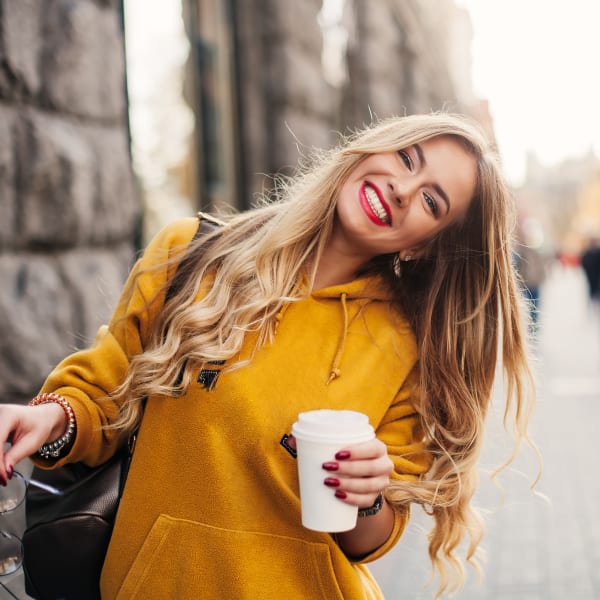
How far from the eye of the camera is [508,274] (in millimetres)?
2244

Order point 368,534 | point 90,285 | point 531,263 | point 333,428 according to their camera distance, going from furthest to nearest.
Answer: point 531,263 < point 90,285 < point 368,534 < point 333,428

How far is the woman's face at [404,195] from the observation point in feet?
6.69

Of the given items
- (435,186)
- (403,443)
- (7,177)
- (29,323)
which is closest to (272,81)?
(7,177)

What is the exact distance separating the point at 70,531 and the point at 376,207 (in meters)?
1.10

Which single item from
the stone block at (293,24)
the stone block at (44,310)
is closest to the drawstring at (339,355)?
the stone block at (44,310)

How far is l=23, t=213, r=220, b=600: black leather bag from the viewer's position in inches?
71.6

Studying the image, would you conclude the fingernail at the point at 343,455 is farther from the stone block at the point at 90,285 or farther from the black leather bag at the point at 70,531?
the stone block at the point at 90,285

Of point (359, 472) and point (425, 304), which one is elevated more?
point (425, 304)

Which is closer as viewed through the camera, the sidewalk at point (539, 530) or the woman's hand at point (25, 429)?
the woman's hand at point (25, 429)

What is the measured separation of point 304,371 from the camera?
1941mm

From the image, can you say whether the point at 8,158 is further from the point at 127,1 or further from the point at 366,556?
the point at 127,1

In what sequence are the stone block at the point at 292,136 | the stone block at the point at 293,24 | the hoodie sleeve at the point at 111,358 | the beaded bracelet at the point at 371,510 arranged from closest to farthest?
the beaded bracelet at the point at 371,510
the hoodie sleeve at the point at 111,358
the stone block at the point at 293,24
the stone block at the point at 292,136

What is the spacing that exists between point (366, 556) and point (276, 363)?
512 millimetres

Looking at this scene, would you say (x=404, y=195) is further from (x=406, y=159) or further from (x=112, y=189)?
(x=112, y=189)
